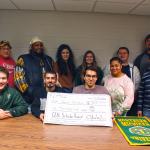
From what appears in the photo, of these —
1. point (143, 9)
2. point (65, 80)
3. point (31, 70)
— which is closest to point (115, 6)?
point (143, 9)

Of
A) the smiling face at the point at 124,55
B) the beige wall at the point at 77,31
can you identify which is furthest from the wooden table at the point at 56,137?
the beige wall at the point at 77,31

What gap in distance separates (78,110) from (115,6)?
2202mm

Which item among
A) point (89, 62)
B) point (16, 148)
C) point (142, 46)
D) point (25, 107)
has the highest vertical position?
point (142, 46)

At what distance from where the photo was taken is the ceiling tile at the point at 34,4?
3.53 m

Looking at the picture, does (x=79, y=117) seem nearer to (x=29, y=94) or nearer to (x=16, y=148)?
(x=16, y=148)

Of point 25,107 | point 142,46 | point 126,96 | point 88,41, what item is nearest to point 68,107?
point 25,107

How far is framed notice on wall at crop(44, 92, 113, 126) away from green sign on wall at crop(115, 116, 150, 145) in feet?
0.46

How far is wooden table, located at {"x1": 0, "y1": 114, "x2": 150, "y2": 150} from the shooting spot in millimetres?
1535

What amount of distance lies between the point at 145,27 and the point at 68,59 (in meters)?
1.52

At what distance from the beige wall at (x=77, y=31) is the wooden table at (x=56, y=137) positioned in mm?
2377

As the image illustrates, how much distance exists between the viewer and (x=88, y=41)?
420 centimetres

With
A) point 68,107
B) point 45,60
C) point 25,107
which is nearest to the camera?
point 68,107

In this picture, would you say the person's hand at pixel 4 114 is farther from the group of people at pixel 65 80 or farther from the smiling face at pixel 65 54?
the smiling face at pixel 65 54

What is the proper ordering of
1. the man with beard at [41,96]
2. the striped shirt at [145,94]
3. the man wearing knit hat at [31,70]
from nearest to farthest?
the man with beard at [41,96], the striped shirt at [145,94], the man wearing knit hat at [31,70]
